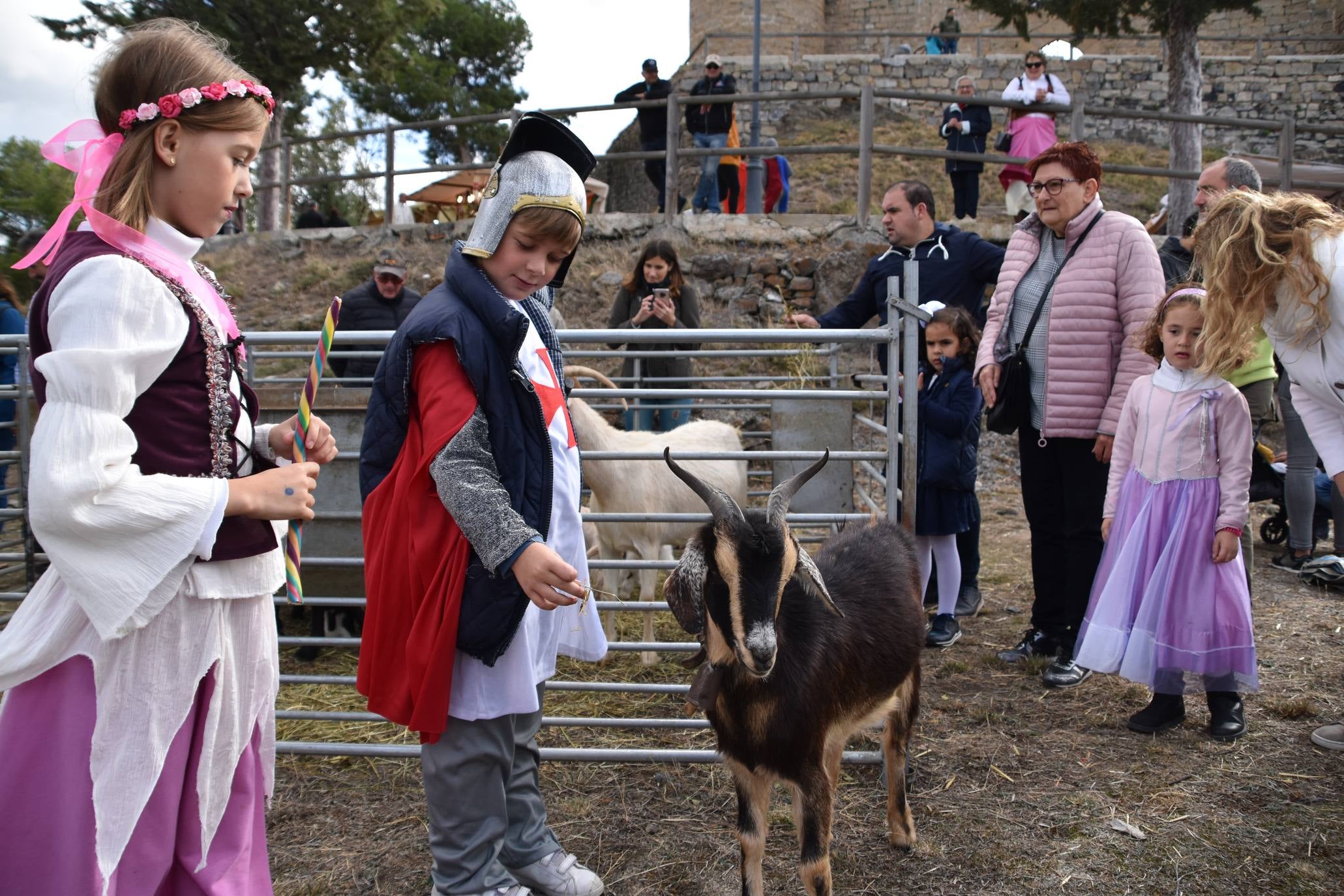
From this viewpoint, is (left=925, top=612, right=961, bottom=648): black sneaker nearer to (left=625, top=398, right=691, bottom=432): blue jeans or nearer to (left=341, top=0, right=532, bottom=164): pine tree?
(left=625, top=398, right=691, bottom=432): blue jeans

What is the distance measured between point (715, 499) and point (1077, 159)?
2.94 metres

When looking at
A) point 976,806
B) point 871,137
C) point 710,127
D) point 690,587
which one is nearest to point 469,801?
point 690,587

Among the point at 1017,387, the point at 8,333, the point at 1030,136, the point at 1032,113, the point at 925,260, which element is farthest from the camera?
the point at 1030,136

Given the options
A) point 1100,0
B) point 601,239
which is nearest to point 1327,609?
point 601,239

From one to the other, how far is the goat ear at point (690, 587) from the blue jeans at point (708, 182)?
1139 centimetres

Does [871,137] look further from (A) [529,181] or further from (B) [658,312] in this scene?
(A) [529,181]

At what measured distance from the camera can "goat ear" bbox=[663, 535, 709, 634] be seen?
241 centimetres

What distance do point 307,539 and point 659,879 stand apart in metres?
2.71

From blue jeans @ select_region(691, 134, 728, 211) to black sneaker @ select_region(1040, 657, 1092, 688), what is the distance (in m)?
9.94

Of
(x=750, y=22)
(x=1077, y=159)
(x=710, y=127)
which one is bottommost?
(x=1077, y=159)

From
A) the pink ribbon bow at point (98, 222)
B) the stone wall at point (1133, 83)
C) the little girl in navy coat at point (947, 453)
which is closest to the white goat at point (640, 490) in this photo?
the little girl in navy coat at point (947, 453)

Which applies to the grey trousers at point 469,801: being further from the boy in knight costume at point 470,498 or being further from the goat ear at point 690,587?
the goat ear at point 690,587

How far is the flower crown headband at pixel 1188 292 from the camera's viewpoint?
12.3 feet

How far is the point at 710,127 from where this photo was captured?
12.9 metres
